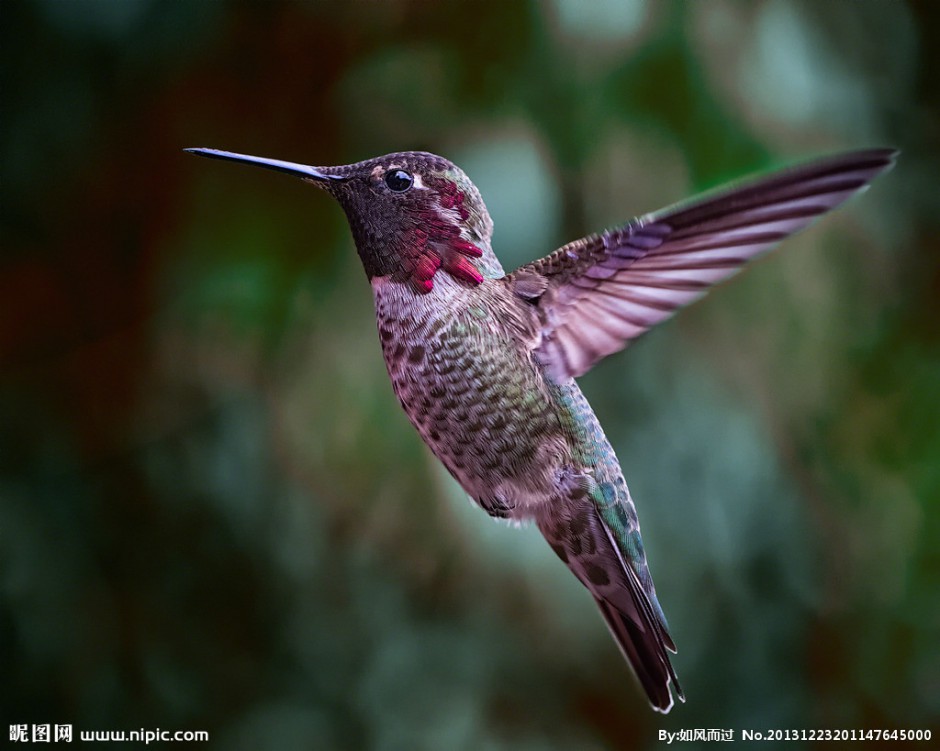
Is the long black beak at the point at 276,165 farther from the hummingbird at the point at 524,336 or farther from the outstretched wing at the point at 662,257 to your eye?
the outstretched wing at the point at 662,257

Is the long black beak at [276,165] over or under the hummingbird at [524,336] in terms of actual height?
over

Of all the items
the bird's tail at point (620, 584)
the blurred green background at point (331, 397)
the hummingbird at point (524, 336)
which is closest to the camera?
the hummingbird at point (524, 336)

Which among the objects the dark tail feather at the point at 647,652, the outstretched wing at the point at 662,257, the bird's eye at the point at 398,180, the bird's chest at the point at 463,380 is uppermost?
the bird's eye at the point at 398,180

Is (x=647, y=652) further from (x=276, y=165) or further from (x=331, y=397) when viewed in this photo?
(x=331, y=397)

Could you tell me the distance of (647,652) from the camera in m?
1.06

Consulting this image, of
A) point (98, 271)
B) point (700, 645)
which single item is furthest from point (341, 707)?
point (98, 271)

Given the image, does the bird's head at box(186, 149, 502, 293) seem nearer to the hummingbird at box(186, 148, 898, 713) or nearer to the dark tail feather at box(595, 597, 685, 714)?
the hummingbird at box(186, 148, 898, 713)

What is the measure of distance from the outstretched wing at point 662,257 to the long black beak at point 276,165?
22 cm

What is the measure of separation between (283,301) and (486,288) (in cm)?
71

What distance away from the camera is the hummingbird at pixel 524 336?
2.86ft

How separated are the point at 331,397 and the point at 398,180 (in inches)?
28.7

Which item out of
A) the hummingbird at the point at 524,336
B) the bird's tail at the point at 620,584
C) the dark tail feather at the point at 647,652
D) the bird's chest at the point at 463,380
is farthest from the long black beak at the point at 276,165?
the dark tail feather at the point at 647,652

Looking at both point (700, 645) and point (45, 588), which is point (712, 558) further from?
point (45, 588)

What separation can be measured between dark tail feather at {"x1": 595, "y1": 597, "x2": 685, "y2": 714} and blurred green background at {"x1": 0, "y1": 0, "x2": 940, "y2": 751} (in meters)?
0.55
